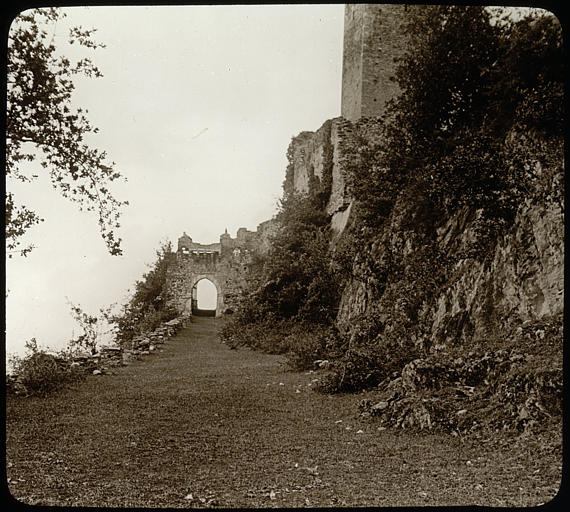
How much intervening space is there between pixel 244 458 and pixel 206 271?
27.0 metres

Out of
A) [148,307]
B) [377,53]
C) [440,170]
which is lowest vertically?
[148,307]

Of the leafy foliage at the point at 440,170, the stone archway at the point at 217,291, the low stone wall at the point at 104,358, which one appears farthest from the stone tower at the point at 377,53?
the stone archway at the point at 217,291

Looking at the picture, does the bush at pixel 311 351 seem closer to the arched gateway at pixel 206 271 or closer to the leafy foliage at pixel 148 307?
the leafy foliage at pixel 148 307

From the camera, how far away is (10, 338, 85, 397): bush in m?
8.51

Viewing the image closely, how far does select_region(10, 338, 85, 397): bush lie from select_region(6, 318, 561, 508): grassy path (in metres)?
0.45

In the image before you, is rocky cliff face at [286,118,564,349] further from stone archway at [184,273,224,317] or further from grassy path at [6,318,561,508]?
stone archway at [184,273,224,317]

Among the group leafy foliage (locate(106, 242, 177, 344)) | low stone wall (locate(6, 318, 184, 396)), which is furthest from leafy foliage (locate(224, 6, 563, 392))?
leafy foliage (locate(106, 242, 177, 344))

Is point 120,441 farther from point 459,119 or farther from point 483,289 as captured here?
point 459,119

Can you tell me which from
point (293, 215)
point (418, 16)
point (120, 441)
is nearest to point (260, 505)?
point (120, 441)

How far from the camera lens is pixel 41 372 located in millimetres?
8695

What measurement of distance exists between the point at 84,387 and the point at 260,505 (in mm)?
5728

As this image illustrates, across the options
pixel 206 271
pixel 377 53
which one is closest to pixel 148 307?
pixel 206 271

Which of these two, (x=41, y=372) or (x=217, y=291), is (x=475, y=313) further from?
(x=217, y=291)

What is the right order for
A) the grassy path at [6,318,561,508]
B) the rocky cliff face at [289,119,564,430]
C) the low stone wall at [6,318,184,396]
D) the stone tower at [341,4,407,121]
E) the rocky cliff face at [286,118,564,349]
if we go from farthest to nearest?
1. the stone tower at [341,4,407,121]
2. the low stone wall at [6,318,184,396]
3. the rocky cliff face at [286,118,564,349]
4. the rocky cliff face at [289,119,564,430]
5. the grassy path at [6,318,561,508]
